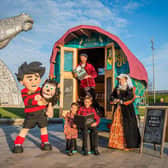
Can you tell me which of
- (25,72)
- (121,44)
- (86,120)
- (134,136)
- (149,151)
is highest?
(121,44)

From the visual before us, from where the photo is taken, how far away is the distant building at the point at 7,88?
19.3 meters

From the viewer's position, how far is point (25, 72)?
4.65 m

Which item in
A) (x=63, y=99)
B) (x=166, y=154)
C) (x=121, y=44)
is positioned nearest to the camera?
(x=166, y=154)

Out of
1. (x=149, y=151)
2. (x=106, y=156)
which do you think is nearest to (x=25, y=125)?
(x=106, y=156)

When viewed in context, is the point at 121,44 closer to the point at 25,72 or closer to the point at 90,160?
the point at 25,72

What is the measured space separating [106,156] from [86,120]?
2.88 feet

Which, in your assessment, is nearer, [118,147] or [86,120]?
[86,120]

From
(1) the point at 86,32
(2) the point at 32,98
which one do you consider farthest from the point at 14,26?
(2) the point at 32,98

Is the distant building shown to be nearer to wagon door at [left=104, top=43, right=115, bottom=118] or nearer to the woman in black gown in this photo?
wagon door at [left=104, top=43, right=115, bottom=118]

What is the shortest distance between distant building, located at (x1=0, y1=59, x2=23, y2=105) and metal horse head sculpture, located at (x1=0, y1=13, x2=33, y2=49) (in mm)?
6523

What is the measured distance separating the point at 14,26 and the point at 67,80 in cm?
782

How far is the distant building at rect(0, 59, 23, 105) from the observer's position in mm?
19305

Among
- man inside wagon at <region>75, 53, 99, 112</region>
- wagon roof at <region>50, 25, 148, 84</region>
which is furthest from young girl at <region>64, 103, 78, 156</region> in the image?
wagon roof at <region>50, 25, 148, 84</region>

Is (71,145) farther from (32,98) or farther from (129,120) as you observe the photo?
(129,120)
